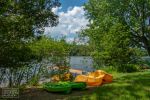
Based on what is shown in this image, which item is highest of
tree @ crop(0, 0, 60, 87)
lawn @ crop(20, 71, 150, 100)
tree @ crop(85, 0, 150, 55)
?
tree @ crop(85, 0, 150, 55)

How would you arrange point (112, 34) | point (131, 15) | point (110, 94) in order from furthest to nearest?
point (131, 15) < point (112, 34) < point (110, 94)

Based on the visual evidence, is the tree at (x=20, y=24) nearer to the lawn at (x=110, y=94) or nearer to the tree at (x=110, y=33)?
the lawn at (x=110, y=94)

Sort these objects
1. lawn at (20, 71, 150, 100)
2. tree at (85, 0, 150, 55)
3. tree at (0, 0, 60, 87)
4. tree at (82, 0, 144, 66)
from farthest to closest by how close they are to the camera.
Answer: tree at (85, 0, 150, 55) → tree at (82, 0, 144, 66) → tree at (0, 0, 60, 87) → lawn at (20, 71, 150, 100)

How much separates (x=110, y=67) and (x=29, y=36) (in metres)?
18.6

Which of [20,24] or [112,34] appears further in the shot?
[112,34]

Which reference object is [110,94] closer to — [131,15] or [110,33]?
[110,33]

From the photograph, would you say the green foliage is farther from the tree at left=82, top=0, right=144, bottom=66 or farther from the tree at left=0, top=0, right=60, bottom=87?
the tree at left=0, top=0, right=60, bottom=87

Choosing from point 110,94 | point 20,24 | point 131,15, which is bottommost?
point 110,94

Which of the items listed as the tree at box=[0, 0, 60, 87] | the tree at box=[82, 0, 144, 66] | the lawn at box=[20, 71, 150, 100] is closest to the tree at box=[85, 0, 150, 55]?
the tree at box=[82, 0, 144, 66]

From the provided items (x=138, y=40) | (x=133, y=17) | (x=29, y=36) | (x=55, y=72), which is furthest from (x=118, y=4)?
(x=29, y=36)

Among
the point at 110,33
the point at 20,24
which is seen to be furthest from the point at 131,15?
the point at 20,24

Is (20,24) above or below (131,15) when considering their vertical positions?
below

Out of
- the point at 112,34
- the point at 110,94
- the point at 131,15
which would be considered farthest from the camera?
the point at 131,15

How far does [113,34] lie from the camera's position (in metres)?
34.1
